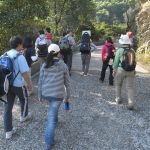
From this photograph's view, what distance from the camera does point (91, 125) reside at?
441 cm

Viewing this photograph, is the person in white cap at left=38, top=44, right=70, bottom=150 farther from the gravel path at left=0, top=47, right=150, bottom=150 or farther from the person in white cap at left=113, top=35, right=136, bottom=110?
the person in white cap at left=113, top=35, right=136, bottom=110

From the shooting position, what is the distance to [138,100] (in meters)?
5.86

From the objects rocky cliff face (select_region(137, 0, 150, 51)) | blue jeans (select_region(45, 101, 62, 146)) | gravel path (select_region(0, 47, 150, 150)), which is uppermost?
rocky cliff face (select_region(137, 0, 150, 51))

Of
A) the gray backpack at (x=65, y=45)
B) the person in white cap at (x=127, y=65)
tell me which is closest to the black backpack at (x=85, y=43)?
the gray backpack at (x=65, y=45)

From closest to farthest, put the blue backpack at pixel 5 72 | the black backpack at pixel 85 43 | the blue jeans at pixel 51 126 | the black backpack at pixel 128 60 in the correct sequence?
1. the blue jeans at pixel 51 126
2. the blue backpack at pixel 5 72
3. the black backpack at pixel 128 60
4. the black backpack at pixel 85 43

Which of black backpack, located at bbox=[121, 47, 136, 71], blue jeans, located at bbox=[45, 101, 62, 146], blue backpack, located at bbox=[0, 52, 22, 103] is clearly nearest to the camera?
blue jeans, located at bbox=[45, 101, 62, 146]

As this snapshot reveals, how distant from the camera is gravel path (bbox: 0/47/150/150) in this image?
372 centimetres

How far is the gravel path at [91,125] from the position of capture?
372cm

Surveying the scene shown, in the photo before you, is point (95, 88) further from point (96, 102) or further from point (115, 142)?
point (115, 142)

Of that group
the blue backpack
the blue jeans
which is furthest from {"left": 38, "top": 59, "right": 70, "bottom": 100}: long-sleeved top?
the blue backpack

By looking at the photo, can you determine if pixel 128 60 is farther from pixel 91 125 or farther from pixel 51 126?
pixel 51 126

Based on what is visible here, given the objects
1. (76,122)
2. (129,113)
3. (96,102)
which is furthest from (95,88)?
(76,122)

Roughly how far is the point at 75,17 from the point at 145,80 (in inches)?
520

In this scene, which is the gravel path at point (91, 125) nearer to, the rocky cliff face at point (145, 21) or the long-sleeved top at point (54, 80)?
the long-sleeved top at point (54, 80)
